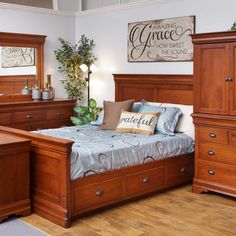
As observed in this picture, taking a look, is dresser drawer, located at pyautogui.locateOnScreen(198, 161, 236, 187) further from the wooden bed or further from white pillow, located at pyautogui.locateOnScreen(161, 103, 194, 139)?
white pillow, located at pyautogui.locateOnScreen(161, 103, 194, 139)

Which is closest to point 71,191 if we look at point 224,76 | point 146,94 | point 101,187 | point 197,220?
point 101,187

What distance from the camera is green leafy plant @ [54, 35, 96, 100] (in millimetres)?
6984

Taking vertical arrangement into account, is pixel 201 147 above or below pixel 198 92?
below

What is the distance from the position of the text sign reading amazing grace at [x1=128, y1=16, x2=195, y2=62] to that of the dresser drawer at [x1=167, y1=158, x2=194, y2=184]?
1499 millimetres

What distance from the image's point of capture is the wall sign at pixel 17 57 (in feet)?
21.1

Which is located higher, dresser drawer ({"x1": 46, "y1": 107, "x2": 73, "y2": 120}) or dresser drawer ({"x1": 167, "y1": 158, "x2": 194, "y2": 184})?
dresser drawer ({"x1": 46, "y1": 107, "x2": 73, "y2": 120})

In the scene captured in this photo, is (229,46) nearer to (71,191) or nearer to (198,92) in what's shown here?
(198,92)

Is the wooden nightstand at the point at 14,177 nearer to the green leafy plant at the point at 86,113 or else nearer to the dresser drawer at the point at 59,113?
the green leafy plant at the point at 86,113

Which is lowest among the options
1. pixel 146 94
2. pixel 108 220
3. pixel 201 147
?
pixel 108 220

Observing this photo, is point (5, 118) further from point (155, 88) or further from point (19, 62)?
point (155, 88)

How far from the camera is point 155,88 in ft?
19.9

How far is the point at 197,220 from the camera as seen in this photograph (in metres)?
3.89

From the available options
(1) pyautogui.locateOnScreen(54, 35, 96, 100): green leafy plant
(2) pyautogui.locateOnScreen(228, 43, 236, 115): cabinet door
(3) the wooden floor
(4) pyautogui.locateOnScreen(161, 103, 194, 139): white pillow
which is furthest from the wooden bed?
(1) pyautogui.locateOnScreen(54, 35, 96, 100): green leafy plant

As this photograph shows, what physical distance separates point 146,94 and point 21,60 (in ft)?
6.76
